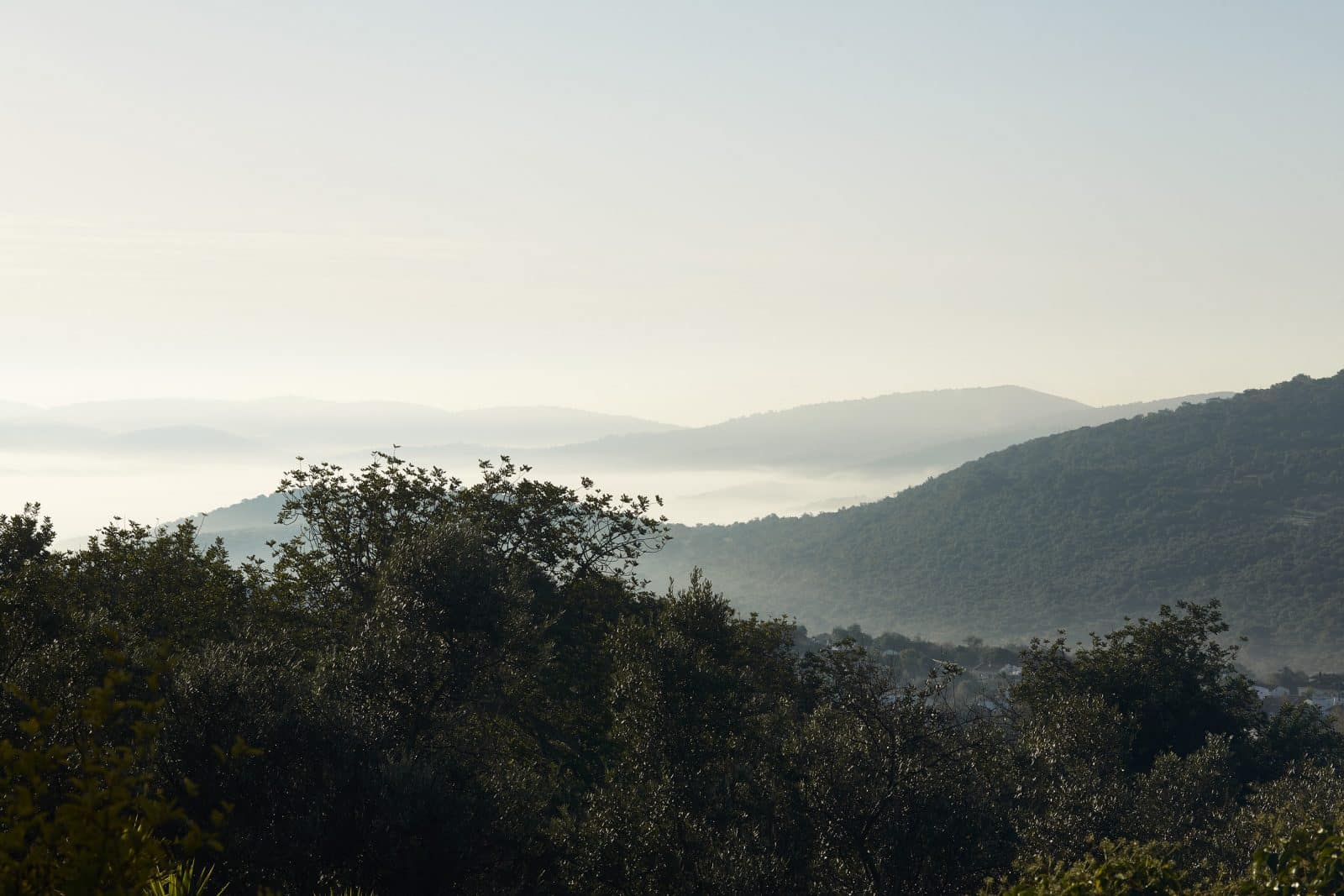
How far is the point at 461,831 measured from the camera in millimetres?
17859

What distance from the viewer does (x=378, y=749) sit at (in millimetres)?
18641

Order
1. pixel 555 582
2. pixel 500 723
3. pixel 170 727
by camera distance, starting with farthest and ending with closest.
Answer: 1. pixel 555 582
2. pixel 500 723
3. pixel 170 727

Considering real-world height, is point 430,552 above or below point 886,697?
above

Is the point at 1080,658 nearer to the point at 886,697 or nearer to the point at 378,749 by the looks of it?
the point at 886,697

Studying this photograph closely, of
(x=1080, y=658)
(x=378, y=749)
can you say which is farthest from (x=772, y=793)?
(x=1080, y=658)

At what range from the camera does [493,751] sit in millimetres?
22781

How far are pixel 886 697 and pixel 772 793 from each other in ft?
15.1

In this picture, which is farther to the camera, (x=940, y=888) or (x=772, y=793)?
(x=772, y=793)

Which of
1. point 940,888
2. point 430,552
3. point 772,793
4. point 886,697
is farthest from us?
point 886,697

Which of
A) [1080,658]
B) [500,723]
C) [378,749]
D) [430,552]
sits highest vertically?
[430,552]

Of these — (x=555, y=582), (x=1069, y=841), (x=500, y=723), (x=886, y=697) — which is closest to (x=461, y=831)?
(x=500, y=723)

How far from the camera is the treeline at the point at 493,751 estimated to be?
1452 cm

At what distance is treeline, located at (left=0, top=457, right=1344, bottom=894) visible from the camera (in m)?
14.5

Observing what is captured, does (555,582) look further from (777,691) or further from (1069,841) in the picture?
(1069,841)
